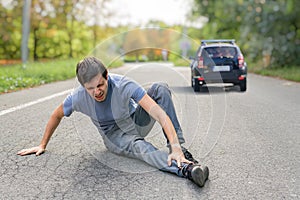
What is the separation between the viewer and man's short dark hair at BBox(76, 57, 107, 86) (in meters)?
3.52

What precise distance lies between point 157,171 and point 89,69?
1039 mm

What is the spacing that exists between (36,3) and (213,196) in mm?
29847

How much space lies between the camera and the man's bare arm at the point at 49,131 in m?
3.99

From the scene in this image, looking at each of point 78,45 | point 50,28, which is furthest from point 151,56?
point 78,45

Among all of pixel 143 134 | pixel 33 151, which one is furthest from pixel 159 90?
pixel 33 151

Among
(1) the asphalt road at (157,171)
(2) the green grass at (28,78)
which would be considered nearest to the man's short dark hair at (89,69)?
(1) the asphalt road at (157,171)

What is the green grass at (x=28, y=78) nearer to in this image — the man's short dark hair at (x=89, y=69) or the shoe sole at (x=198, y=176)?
the man's short dark hair at (x=89, y=69)

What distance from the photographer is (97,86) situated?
3.57 meters

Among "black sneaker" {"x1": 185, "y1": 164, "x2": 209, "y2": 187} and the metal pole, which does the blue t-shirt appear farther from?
the metal pole

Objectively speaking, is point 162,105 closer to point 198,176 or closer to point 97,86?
point 97,86

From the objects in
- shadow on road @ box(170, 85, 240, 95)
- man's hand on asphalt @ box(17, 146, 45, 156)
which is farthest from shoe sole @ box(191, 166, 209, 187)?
man's hand on asphalt @ box(17, 146, 45, 156)

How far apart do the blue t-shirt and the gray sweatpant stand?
86 millimetres

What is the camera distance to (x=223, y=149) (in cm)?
466

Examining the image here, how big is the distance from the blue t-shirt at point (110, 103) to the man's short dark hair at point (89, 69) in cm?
20
